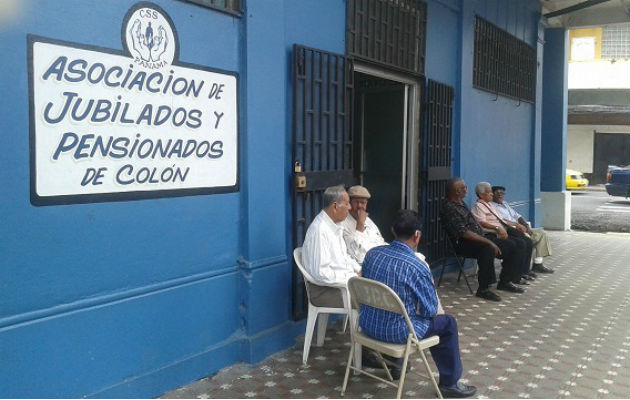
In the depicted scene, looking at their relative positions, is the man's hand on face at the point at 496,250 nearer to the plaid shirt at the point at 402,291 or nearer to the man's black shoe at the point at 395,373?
the man's black shoe at the point at 395,373

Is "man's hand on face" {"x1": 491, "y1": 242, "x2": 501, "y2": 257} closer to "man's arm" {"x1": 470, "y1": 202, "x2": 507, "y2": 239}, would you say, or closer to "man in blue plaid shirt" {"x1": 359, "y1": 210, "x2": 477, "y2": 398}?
"man's arm" {"x1": 470, "y1": 202, "x2": 507, "y2": 239}

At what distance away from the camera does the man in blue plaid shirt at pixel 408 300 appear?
10.8ft

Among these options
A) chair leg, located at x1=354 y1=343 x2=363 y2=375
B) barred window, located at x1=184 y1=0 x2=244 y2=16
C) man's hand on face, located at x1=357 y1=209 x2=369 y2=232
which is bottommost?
chair leg, located at x1=354 y1=343 x2=363 y2=375

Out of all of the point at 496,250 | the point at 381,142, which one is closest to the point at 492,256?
the point at 496,250

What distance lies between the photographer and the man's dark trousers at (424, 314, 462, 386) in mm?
3451

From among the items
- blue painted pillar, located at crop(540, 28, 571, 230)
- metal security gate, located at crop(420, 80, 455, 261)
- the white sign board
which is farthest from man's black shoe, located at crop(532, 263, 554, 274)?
the white sign board

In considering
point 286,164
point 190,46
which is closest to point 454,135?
point 286,164

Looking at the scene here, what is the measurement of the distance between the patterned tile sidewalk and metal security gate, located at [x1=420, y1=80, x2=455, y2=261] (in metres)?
0.57

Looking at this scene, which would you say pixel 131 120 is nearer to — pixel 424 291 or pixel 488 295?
pixel 424 291

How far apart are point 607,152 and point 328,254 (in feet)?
85.8

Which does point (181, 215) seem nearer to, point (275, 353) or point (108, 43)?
point (108, 43)

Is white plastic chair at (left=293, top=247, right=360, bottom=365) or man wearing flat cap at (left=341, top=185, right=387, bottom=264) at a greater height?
A: man wearing flat cap at (left=341, top=185, right=387, bottom=264)

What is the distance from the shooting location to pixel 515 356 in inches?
173

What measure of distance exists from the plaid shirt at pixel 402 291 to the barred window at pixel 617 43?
81.5ft
